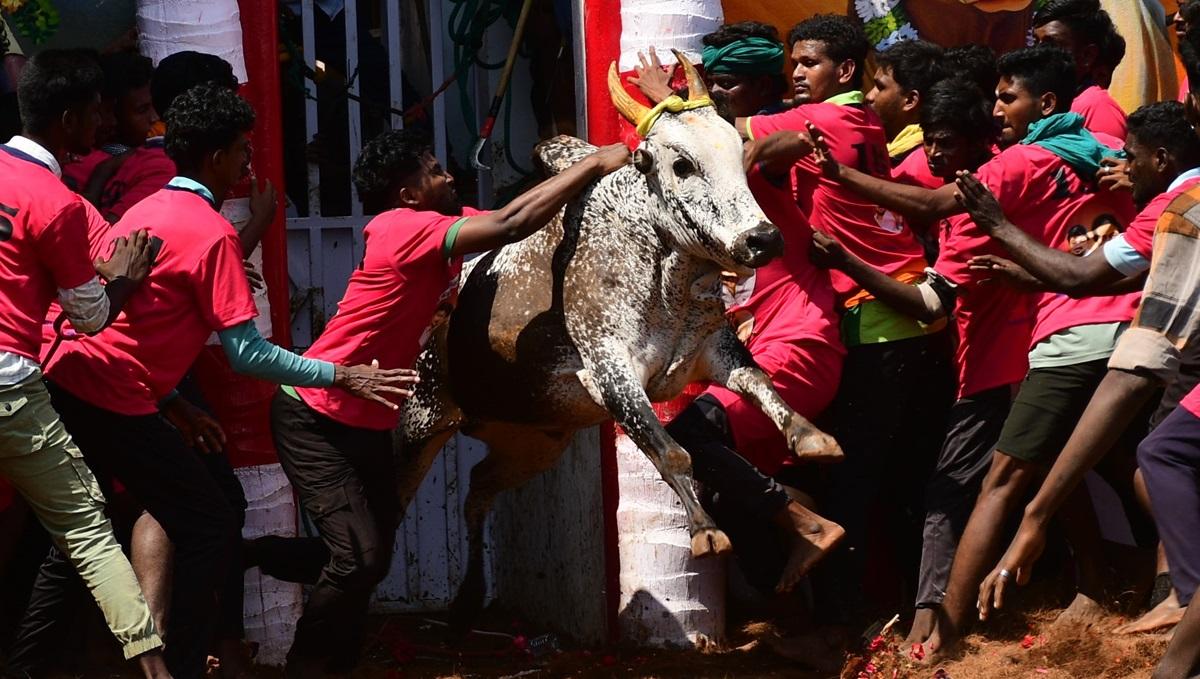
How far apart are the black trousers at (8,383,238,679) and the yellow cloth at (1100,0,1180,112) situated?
5105 millimetres

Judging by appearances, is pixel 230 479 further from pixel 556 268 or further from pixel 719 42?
pixel 719 42

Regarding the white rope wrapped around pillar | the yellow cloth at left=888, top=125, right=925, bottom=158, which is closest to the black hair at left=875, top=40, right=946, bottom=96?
the yellow cloth at left=888, top=125, right=925, bottom=158

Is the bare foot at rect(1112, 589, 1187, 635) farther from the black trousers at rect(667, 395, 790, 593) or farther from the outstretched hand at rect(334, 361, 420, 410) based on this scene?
the outstretched hand at rect(334, 361, 420, 410)

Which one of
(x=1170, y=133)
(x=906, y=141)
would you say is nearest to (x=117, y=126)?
(x=906, y=141)

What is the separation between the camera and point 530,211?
245 inches

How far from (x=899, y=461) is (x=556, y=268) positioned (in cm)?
187

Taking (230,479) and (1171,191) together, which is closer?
(1171,191)

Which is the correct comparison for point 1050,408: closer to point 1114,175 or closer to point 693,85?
point 1114,175

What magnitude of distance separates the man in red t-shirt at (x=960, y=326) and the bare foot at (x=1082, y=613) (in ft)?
1.69

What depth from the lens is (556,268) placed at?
6684mm

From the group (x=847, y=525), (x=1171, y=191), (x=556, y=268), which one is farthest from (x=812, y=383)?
(x=1171, y=191)

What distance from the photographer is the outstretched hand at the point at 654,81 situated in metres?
6.50

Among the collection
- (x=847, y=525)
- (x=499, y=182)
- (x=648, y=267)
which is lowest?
(x=847, y=525)

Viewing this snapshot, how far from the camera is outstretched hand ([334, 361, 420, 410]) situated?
615 centimetres
